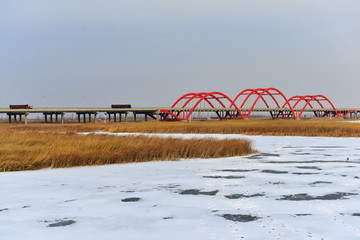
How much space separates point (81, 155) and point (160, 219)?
864 cm

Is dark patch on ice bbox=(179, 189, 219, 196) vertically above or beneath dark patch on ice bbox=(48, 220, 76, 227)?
beneath

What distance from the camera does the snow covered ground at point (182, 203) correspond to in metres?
6.24

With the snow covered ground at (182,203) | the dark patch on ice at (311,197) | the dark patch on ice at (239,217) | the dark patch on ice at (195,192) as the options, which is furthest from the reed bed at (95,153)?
the dark patch on ice at (239,217)

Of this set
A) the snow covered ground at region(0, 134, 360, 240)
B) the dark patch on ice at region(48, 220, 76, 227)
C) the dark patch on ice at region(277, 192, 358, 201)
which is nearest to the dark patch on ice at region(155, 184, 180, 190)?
the snow covered ground at region(0, 134, 360, 240)

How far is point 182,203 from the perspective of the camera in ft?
27.1

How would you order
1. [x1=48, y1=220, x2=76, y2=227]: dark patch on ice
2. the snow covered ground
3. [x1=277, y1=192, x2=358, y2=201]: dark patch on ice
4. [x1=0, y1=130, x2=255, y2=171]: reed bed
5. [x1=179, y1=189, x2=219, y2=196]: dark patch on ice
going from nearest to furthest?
the snow covered ground, [x1=48, y1=220, x2=76, y2=227]: dark patch on ice, [x1=277, y1=192, x2=358, y2=201]: dark patch on ice, [x1=179, y1=189, x2=219, y2=196]: dark patch on ice, [x1=0, y1=130, x2=255, y2=171]: reed bed

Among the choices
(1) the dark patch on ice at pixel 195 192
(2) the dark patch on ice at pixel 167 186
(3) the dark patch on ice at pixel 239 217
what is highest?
(3) the dark patch on ice at pixel 239 217

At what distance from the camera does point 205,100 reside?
134 metres

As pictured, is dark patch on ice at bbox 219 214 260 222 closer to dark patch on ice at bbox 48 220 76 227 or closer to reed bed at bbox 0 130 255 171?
dark patch on ice at bbox 48 220 76 227

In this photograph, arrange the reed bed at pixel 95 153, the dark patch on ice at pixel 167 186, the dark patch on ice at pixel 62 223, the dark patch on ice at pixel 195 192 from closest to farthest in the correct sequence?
the dark patch on ice at pixel 62 223 < the dark patch on ice at pixel 195 192 < the dark patch on ice at pixel 167 186 < the reed bed at pixel 95 153

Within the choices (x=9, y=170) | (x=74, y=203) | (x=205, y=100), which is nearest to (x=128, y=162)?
(x=9, y=170)

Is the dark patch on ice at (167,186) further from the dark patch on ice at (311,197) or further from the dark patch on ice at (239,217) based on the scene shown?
the dark patch on ice at (239,217)

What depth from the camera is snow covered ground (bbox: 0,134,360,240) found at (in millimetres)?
6242

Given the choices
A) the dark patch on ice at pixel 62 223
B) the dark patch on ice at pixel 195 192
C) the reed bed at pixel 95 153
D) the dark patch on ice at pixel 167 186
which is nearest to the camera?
the dark patch on ice at pixel 62 223
